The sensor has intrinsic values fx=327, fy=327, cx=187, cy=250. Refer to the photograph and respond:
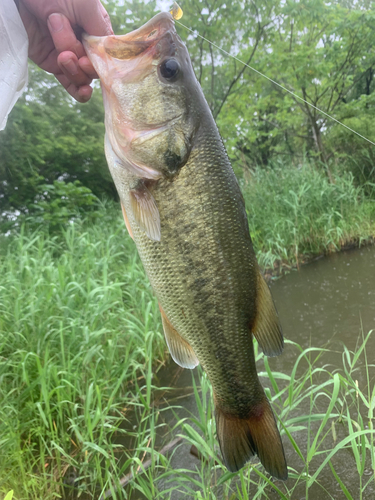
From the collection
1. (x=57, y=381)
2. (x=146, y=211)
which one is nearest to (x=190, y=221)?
(x=146, y=211)

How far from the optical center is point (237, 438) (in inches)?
47.2

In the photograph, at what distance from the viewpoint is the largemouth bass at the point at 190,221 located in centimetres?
115

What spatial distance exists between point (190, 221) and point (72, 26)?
Answer: 3.13 ft

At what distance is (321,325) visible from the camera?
334 cm

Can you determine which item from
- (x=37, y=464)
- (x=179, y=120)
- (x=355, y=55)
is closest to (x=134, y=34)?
(x=179, y=120)

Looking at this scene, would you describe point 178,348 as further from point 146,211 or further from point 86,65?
point 86,65

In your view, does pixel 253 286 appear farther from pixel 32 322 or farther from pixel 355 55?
pixel 355 55

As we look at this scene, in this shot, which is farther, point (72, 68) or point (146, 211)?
point (72, 68)

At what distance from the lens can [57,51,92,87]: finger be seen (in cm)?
126

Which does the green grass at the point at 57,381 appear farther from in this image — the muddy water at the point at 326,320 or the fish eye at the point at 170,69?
the fish eye at the point at 170,69

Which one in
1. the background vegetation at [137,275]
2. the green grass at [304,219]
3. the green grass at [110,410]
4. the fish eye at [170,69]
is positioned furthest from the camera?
the green grass at [304,219]

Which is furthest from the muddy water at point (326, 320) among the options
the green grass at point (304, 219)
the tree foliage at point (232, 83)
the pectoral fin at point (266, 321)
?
the tree foliage at point (232, 83)

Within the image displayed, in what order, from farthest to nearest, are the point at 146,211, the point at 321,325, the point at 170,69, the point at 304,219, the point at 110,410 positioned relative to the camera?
the point at 304,219 < the point at 321,325 < the point at 110,410 < the point at 170,69 < the point at 146,211

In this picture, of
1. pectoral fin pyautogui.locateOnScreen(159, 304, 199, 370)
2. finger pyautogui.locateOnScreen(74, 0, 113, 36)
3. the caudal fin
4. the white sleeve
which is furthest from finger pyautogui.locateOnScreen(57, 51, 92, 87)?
the caudal fin
